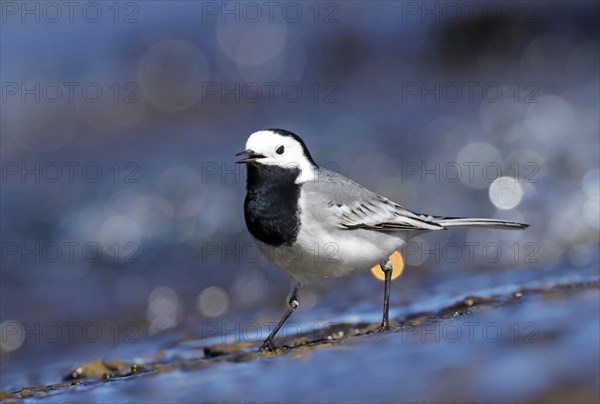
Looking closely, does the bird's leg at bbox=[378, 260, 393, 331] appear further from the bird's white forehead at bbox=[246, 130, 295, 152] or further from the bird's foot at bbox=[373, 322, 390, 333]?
the bird's white forehead at bbox=[246, 130, 295, 152]

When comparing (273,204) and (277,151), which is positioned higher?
(277,151)

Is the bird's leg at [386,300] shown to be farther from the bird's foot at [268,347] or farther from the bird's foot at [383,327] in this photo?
the bird's foot at [268,347]

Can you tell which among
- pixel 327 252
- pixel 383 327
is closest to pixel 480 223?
pixel 383 327

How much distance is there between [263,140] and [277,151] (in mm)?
120

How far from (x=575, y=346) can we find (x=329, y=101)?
12138 millimetres

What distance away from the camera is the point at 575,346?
4023 mm

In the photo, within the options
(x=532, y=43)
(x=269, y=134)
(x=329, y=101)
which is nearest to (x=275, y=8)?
(x=329, y=101)

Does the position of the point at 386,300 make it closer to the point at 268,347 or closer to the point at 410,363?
the point at 268,347

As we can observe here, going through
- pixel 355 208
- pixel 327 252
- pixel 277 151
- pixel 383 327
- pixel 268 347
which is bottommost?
pixel 268 347

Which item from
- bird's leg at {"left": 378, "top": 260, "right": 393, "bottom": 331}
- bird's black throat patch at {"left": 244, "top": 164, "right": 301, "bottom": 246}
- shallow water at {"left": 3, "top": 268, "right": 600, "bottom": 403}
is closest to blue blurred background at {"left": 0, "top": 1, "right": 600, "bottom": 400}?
bird's leg at {"left": 378, "top": 260, "right": 393, "bottom": 331}

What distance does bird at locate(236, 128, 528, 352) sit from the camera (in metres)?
6.25

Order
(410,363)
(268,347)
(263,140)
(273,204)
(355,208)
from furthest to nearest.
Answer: (355,208)
(263,140)
(273,204)
(268,347)
(410,363)

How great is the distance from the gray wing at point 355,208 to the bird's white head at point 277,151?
144 mm

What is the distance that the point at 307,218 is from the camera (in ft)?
20.6
